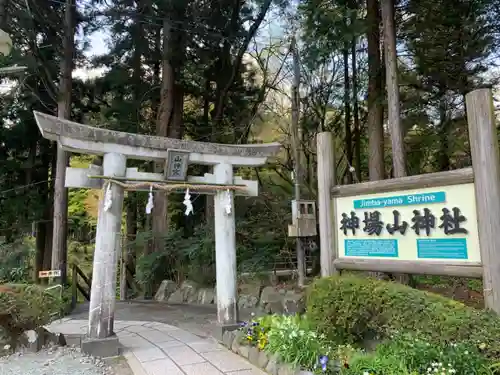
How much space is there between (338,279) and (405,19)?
8614 mm

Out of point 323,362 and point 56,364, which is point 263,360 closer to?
point 323,362

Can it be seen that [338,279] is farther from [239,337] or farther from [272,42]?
[272,42]

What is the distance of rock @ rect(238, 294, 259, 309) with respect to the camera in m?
8.66

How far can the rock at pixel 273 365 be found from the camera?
152 inches

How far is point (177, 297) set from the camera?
1066cm

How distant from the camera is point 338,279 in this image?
4.12m

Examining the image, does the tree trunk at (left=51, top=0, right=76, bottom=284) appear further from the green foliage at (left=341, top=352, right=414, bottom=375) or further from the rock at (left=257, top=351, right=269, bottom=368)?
the green foliage at (left=341, top=352, right=414, bottom=375)

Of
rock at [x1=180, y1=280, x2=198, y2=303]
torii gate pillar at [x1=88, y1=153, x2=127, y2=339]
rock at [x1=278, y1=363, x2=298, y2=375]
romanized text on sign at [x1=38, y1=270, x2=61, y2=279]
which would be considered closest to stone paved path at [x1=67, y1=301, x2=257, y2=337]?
rock at [x1=180, y1=280, x2=198, y2=303]

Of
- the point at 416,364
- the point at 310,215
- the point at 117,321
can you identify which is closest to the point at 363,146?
the point at 310,215

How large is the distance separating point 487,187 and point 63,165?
9.18 meters

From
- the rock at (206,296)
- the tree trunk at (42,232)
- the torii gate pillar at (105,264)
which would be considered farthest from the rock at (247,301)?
the tree trunk at (42,232)

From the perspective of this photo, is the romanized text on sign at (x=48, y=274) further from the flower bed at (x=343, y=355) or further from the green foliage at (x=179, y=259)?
the flower bed at (x=343, y=355)

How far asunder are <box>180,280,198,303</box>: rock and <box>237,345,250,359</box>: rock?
5.67 meters

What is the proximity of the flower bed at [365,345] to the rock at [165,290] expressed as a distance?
6670mm
